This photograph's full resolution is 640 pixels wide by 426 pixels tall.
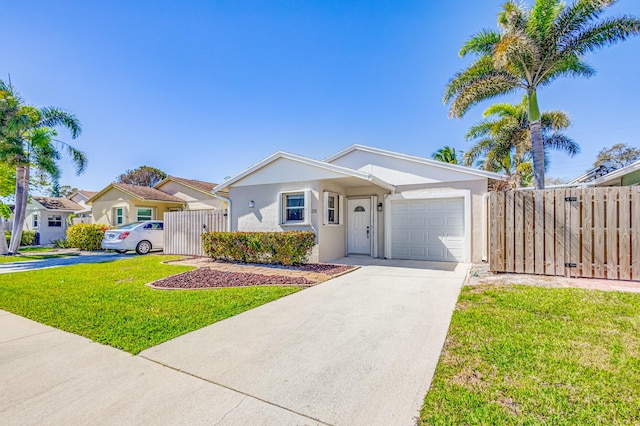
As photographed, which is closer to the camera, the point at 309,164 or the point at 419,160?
the point at 309,164

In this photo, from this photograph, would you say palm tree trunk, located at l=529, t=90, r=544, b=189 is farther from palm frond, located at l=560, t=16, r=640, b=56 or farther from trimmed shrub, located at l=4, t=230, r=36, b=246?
trimmed shrub, located at l=4, t=230, r=36, b=246

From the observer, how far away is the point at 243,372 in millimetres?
2982

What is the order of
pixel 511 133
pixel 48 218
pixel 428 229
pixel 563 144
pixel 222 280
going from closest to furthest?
pixel 222 280
pixel 428 229
pixel 563 144
pixel 511 133
pixel 48 218

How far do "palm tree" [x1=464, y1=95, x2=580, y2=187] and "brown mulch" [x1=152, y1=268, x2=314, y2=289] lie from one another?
15.8 m

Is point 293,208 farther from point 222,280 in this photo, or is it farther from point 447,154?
point 447,154

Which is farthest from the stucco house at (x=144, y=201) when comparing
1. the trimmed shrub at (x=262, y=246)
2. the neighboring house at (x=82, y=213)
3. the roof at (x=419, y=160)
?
the roof at (x=419, y=160)

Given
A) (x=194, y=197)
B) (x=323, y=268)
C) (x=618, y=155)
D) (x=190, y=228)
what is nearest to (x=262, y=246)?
(x=323, y=268)

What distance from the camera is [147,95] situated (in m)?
13.5

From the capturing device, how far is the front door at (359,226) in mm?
11711

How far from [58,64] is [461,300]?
Result: 15338mm

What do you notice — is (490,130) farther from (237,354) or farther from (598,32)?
(237,354)

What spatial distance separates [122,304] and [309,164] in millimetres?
6544

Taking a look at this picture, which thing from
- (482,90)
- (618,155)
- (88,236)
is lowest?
(88,236)

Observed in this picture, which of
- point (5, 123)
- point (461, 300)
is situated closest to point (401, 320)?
point (461, 300)
